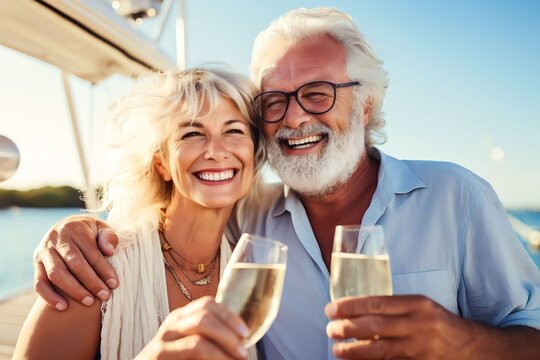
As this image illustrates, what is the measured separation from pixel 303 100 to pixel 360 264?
1.31 m

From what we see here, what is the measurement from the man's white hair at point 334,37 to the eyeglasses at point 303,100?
0.61 feet

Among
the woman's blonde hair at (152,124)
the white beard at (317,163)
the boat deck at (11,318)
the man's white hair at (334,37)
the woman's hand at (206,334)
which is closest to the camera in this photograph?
the woman's hand at (206,334)

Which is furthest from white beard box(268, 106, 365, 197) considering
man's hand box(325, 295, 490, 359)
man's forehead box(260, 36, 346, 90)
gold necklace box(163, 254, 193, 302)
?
man's hand box(325, 295, 490, 359)

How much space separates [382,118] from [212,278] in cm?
146

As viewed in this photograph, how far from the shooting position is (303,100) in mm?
2355

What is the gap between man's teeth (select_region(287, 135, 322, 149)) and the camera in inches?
93.2

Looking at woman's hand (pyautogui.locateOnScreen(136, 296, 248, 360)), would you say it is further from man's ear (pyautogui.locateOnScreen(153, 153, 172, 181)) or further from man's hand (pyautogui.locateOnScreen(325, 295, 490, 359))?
man's ear (pyautogui.locateOnScreen(153, 153, 172, 181))

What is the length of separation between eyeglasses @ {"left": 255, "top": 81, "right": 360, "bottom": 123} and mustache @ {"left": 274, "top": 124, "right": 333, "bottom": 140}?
6 centimetres

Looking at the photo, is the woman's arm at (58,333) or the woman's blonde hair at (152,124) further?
the woman's blonde hair at (152,124)

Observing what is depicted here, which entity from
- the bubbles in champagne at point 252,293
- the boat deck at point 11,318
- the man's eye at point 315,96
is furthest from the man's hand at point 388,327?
the boat deck at point 11,318

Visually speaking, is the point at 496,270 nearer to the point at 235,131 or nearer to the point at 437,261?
the point at 437,261

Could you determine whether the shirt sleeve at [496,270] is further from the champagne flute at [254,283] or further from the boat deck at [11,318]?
the boat deck at [11,318]

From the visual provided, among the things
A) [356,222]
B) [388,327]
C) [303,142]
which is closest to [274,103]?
[303,142]

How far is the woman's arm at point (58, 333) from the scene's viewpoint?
163cm
